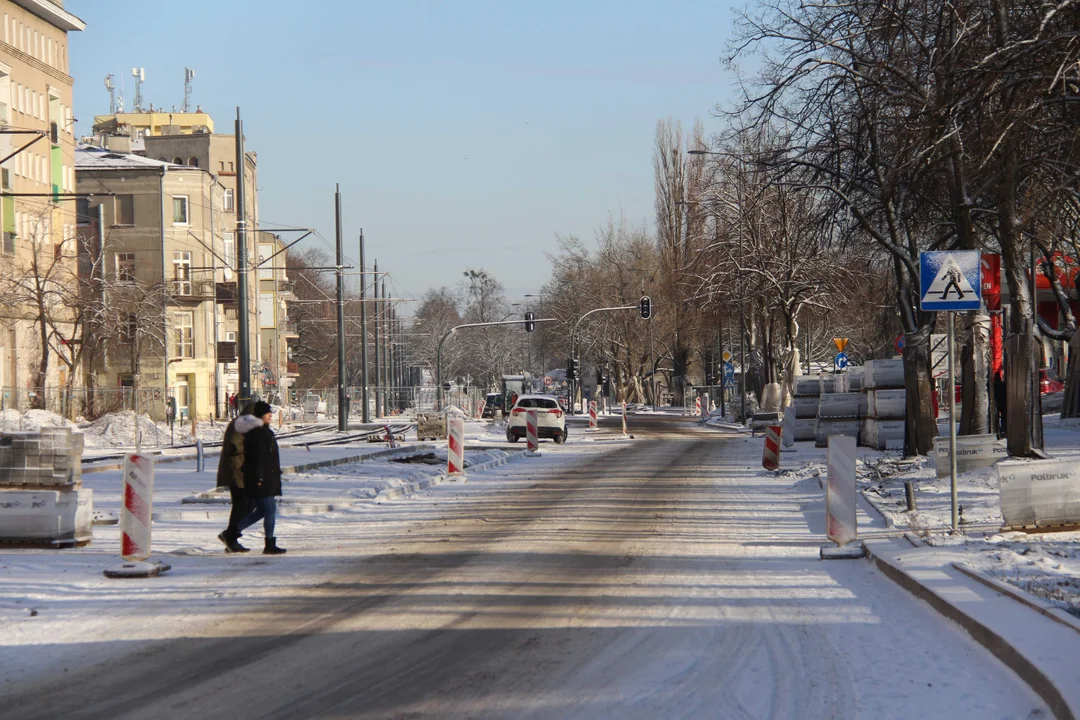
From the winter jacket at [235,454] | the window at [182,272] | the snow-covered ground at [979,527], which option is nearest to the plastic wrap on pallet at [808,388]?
the snow-covered ground at [979,527]

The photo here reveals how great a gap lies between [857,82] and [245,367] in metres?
12.0

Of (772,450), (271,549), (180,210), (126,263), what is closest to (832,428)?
(772,450)

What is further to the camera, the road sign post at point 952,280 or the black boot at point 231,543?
the black boot at point 231,543

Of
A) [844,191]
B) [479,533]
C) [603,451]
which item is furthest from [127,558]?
[603,451]

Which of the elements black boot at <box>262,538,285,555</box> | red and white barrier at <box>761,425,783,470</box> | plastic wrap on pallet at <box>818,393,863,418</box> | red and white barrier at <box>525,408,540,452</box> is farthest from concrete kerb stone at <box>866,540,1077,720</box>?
red and white barrier at <box>525,408,540,452</box>

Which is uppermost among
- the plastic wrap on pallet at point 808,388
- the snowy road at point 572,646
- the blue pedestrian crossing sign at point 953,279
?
the blue pedestrian crossing sign at point 953,279

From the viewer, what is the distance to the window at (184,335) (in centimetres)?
7469

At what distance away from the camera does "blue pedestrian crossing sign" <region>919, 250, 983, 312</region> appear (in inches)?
525

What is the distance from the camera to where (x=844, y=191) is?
24.7 metres

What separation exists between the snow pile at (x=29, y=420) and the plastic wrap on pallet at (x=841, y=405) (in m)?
24.9

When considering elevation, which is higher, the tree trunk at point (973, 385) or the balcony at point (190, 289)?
the balcony at point (190, 289)

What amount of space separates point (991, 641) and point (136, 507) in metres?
8.02

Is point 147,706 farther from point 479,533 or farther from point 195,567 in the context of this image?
point 479,533

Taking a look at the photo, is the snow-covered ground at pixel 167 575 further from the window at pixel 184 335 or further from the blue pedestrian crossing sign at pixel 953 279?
the window at pixel 184 335
